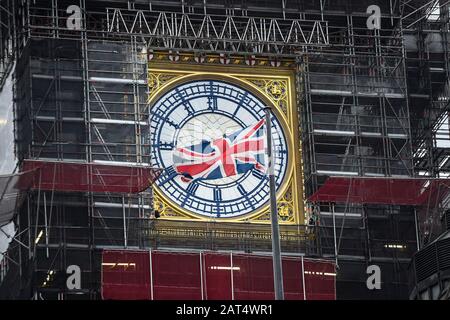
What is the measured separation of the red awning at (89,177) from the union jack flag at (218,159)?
6.92ft

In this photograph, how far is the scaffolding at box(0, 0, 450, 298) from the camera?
229 feet

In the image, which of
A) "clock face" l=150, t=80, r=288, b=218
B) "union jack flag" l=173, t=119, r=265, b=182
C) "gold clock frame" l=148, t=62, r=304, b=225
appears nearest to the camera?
"union jack flag" l=173, t=119, r=265, b=182

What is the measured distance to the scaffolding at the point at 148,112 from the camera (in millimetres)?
69875

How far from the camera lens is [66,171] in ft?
227

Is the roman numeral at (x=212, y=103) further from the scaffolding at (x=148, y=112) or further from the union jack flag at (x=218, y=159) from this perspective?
the scaffolding at (x=148, y=112)

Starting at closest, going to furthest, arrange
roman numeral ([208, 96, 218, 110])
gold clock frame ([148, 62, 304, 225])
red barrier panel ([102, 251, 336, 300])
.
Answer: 1. red barrier panel ([102, 251, 336, 300])
2. gold clock frame ([148, 62, 304, 225])
3. roman numeral ([208, 96, 218, 110])

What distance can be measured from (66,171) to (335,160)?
10.0 m

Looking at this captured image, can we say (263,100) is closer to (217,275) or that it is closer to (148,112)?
(148,112)

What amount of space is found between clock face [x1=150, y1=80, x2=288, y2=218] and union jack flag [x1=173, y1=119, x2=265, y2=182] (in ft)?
0.25

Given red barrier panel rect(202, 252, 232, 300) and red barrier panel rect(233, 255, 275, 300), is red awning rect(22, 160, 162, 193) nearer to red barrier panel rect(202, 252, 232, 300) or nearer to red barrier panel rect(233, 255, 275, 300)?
red barrier panel rect(202, 252, 232, 300)

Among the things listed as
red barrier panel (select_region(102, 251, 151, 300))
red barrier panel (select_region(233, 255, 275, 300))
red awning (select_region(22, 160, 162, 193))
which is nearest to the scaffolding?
red awning (select_region(22, 160, 162, 193))

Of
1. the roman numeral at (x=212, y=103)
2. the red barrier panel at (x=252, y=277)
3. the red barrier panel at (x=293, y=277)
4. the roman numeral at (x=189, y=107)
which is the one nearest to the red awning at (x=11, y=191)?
the roman numeral at (x=189, y=107)

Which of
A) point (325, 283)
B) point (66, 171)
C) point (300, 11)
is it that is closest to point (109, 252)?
point (66, 171)

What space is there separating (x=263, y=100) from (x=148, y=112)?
440cm
